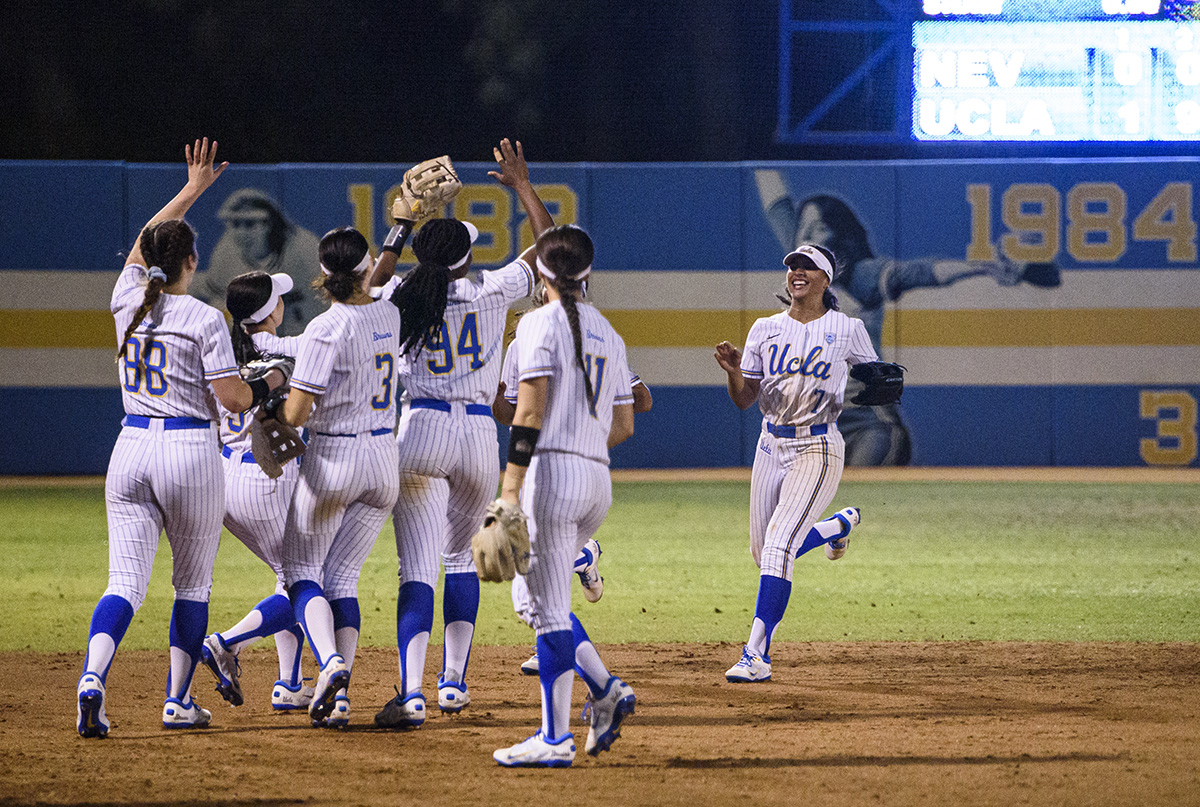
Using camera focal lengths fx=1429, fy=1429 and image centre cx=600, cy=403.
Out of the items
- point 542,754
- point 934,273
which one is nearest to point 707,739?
point 542,754

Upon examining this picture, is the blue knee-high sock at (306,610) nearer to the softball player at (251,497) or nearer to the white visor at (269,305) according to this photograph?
the softball player at (251,497)

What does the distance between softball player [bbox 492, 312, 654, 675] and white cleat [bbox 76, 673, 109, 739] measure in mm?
1559

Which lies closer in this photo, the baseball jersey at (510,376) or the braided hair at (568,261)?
the braided hair at (568,261)

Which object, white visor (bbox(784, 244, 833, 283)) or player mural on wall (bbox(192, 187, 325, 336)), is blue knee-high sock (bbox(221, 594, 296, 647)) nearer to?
white visor (bbox(784, 244, 833, 283))

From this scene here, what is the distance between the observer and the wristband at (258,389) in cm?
528

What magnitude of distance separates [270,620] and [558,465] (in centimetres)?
167

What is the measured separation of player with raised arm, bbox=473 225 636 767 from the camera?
476cm

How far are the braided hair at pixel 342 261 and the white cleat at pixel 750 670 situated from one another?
8.33ft

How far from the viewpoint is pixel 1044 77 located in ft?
52.6

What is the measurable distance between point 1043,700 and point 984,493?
344 inches

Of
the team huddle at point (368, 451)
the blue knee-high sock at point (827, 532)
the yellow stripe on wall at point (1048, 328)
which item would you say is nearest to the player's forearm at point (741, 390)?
the blue knee-high sock at point (827, 532)

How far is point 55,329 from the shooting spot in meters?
16.4

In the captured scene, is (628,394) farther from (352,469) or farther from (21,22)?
(21,22)

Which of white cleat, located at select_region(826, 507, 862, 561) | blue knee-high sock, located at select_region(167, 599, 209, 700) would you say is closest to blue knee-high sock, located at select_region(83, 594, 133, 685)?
blue knee-high sock, located at select_region(167, 599, 209, 700)
